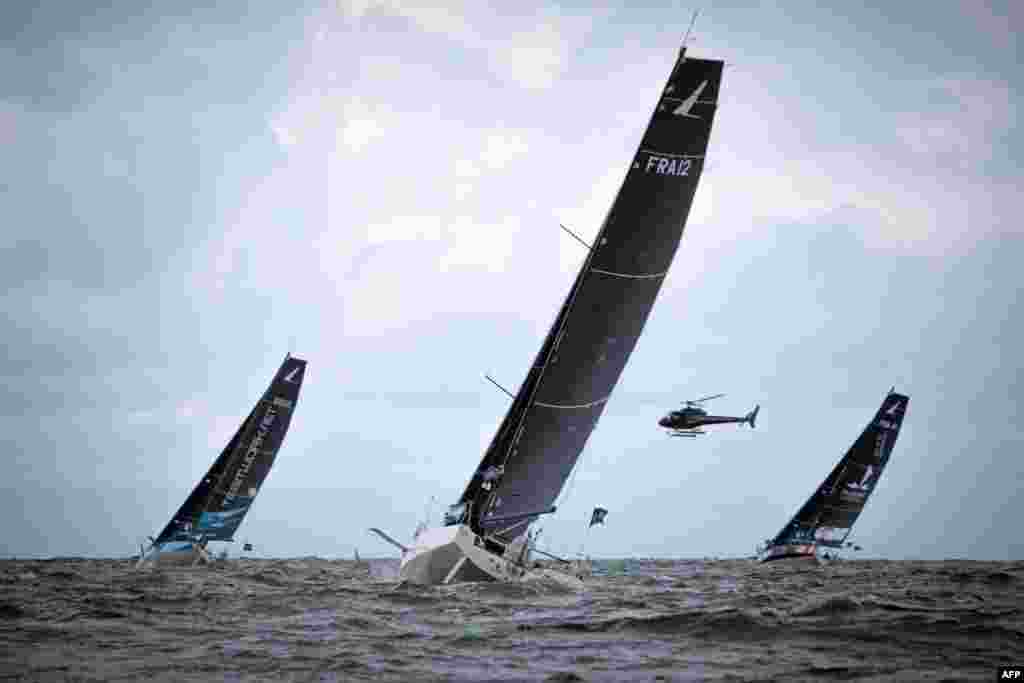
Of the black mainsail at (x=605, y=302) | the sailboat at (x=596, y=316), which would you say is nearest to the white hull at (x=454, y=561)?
the sailboat at (x=596, y=316)

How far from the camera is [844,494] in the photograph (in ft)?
207

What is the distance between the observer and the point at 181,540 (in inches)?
1852

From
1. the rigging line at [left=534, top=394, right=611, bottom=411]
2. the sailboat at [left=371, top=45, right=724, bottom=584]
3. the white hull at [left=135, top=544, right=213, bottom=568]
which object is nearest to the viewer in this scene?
the sailboat at [left=371, top=45, right=724, bottom=584]

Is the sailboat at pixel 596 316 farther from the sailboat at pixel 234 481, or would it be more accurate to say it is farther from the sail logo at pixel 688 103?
the sailboat at pixel 234 481

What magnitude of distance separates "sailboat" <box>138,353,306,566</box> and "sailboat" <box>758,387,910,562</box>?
1454 inches

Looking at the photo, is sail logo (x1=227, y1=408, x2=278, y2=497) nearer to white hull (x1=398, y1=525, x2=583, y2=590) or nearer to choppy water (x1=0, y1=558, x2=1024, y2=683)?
white hull (x1=398, y1=525, x2=583, y2=590)

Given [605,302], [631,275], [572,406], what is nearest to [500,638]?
[572,406]

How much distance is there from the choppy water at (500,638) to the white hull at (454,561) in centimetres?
112

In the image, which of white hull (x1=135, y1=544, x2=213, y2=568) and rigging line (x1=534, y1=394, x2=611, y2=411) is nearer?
rigging line (x1=534, y1=394, x2=611, y2=411)

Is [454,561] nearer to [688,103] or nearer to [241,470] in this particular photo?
[688,103]

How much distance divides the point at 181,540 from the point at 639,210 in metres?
32.9

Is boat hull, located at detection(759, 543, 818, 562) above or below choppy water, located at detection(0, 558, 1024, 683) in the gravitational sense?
above

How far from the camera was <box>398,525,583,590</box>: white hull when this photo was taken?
23.5 metres

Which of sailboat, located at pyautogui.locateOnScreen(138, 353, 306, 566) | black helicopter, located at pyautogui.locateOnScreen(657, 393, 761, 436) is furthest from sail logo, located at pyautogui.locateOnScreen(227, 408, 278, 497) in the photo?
black helicopter, located at pyautogui.locateOnScreen(657, 393, 761, 436)
